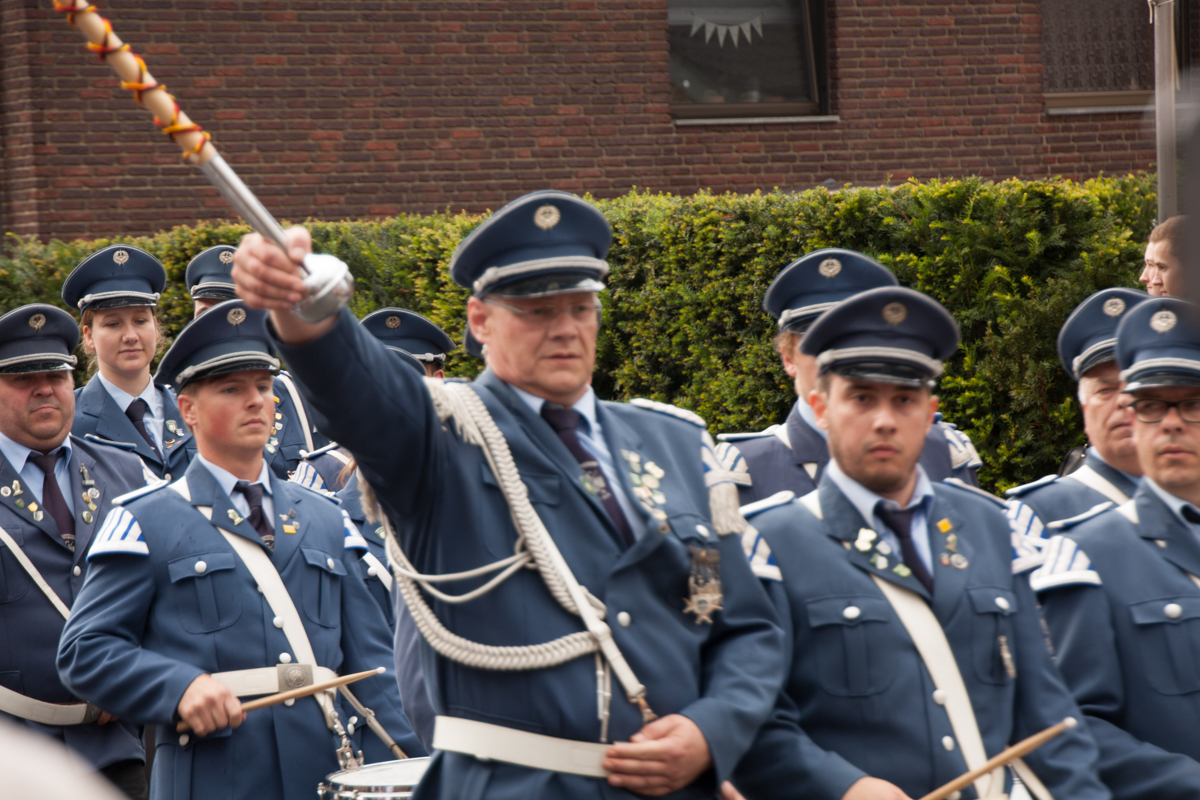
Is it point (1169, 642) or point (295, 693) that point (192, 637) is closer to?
point (295, 693)

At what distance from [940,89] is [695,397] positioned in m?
6.08

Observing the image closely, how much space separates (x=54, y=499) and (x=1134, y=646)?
13.3ft

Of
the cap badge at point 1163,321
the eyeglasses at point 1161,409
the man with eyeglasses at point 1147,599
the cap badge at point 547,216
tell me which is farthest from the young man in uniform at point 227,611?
the cap badge at point 1163,321

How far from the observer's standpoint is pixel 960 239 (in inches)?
280

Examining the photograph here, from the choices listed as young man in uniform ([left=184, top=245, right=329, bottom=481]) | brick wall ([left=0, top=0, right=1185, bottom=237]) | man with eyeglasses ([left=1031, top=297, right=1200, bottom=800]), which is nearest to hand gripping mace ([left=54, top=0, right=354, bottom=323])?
man with eyeglasses ([left=1031, top=297, right=1200, bottom=800])

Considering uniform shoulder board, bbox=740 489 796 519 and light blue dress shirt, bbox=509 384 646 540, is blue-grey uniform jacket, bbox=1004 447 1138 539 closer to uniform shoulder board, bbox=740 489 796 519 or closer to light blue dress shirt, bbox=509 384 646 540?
uniform shoulder board, bbox=740 489 796 519

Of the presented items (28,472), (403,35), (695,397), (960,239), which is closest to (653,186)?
(403,35)

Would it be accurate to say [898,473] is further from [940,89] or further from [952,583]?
[940,89]

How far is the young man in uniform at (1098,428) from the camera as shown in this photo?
451 centimetres

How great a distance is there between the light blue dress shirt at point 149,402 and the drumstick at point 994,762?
503 centimetres

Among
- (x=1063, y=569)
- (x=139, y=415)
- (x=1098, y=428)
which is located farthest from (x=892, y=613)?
(x=139, y=415)

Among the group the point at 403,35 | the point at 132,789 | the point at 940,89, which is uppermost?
the point at 403,35

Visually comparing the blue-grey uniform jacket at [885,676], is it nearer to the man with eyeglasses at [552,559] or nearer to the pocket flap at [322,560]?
the man with eyeglasses at [552,559]

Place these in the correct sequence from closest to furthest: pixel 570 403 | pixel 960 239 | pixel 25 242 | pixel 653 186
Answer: pixel 570 403
pixel 960 239
pixel 25 242
pixel 653 186
